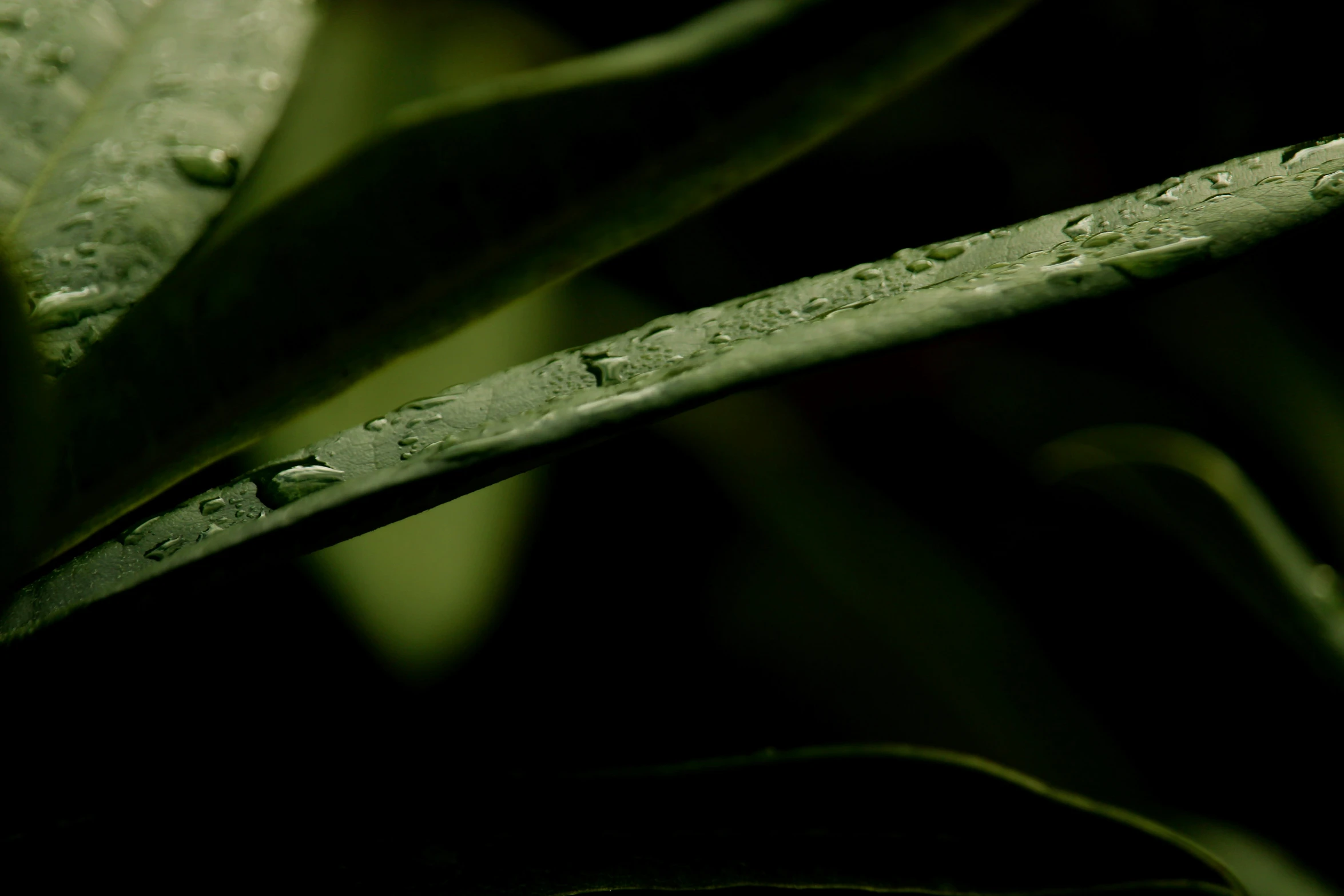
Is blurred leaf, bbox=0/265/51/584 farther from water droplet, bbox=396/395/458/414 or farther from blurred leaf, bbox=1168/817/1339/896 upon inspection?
blurred leaf, bbox=1168/817/1339/896

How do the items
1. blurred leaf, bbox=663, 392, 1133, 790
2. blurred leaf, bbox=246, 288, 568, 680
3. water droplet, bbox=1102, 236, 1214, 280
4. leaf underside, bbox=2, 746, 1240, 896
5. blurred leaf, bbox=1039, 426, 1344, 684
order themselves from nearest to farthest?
water droplet, bbox=1102, 236, 1214, 280, leaf underside, bbox=2, 746, 1240, 896, blurred leaf, bbox=1039, 426, 1344, 684, blurred leaf, bbox=246, 288, 568, 680, blurred leaf, bbox=663, 392, 1133, 790

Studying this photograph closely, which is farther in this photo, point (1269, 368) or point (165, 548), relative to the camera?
point (1269, 368)

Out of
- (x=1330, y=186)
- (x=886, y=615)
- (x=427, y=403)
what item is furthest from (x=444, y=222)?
(x=886, y=615)

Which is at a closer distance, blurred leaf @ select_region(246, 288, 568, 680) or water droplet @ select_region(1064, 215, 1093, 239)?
water droplet @ select_region(1064, 215, 1093, 239)

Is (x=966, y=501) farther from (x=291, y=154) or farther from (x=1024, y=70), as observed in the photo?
(x=291, y=154)

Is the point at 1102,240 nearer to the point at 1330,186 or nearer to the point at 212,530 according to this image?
the point at 1330,186

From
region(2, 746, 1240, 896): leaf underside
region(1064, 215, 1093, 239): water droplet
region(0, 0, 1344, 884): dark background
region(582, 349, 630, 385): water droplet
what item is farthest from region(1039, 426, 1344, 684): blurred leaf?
region(582, 349, 630, 385): water droplet

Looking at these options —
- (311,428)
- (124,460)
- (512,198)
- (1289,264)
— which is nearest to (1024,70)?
(1289,264)
